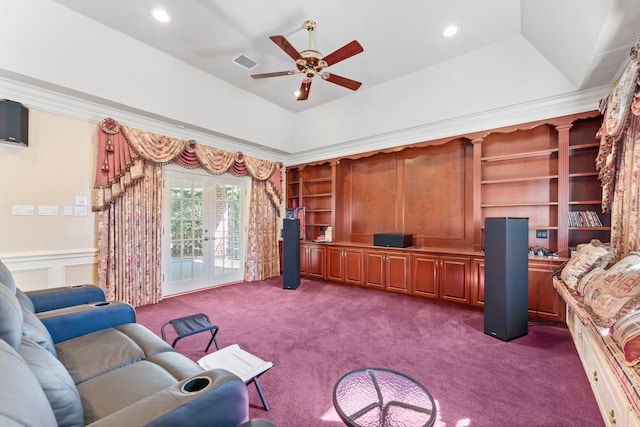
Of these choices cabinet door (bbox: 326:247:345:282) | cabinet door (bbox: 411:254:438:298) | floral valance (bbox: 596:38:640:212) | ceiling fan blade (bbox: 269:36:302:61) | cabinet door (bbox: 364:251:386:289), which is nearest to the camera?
floral valance (bbox: 596:38:640:212)

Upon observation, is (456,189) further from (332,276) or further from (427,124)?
(332,276)

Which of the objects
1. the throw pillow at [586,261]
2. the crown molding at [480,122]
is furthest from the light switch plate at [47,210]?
the throw pillow at [586,261]

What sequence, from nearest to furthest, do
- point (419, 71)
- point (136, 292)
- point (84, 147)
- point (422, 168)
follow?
point (84, 147) < point (136, 292) < point (419, 71) < point (422, 168)

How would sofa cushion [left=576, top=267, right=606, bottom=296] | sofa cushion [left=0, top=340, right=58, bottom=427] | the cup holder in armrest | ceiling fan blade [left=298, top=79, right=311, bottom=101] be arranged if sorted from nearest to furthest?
sofa cushion [left=0, top=340, right=58, bottom=427] → the cup holder in armrest → sofa cushion [left=576, top=267, right=606, bottom=296] → ceiling fan blade [left=298, top=79, right=311, bottom=101]

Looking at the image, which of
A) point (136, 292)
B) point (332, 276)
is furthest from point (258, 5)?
point (332, 276)

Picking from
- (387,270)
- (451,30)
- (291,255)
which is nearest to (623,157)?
(451,30)

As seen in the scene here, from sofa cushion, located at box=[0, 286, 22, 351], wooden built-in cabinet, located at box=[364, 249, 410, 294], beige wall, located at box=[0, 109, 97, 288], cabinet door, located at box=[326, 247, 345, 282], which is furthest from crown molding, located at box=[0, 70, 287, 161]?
wooden built-in cabinet, located at box=[364, 249, 410, 294]

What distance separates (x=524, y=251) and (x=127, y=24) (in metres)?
5.30

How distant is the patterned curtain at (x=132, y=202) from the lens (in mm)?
3701

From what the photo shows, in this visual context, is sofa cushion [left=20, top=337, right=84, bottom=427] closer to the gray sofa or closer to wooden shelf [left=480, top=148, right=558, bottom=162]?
the gray sofa

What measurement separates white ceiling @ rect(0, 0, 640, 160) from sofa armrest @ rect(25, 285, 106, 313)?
2.43m

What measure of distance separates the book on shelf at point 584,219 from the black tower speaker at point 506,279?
950mm

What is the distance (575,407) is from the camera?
75.3 inches

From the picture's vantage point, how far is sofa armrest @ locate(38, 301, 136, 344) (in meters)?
1.83
